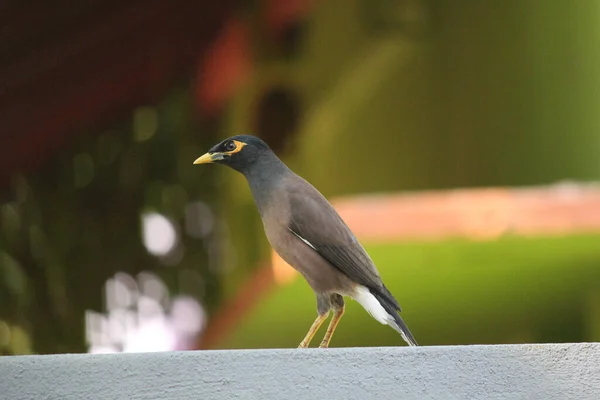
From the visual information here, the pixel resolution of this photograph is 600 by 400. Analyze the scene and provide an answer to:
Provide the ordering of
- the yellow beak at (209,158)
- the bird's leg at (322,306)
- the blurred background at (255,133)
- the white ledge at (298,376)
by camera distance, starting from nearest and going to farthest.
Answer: the white ledge at (298,376) → the yellow beak at (209,158) → the bird's leg at (322,306) → the blurred background at (255,133)

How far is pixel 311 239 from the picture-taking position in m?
1.89

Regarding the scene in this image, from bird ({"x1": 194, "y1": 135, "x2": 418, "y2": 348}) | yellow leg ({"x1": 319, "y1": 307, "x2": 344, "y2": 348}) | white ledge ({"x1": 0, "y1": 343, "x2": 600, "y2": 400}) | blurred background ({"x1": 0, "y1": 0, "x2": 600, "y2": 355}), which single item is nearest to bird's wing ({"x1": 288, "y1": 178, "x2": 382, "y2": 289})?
bird ({"x1": 194, "y1": 135, "x2": 418, "y2": 348})

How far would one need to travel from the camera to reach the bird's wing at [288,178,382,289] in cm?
187

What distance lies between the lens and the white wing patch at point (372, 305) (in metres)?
1.86

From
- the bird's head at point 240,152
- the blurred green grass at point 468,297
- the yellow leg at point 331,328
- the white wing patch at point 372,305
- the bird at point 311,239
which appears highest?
the bird's head at point 240,152

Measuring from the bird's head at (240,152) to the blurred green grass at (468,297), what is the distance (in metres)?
1.38

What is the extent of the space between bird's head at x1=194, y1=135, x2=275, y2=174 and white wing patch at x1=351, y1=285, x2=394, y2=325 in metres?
0.32

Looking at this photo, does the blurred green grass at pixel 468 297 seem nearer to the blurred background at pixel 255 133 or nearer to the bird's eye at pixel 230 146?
the blurred background at pixel 255 133

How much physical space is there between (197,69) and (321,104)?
689 mm

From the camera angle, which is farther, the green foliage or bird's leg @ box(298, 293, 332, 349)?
the green foliage

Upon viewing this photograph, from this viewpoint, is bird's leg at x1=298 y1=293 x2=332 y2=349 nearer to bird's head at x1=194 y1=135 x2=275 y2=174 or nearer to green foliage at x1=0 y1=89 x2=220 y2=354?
bird's head at x1=194 y1=135 x2=275 y2=174

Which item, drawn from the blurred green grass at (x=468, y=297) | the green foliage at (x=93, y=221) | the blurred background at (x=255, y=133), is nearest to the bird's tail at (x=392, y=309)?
the blurred green grass at (x=468, y=297)

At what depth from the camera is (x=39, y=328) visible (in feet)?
15.7

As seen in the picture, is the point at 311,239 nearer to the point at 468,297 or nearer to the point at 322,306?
the point at 322,306
